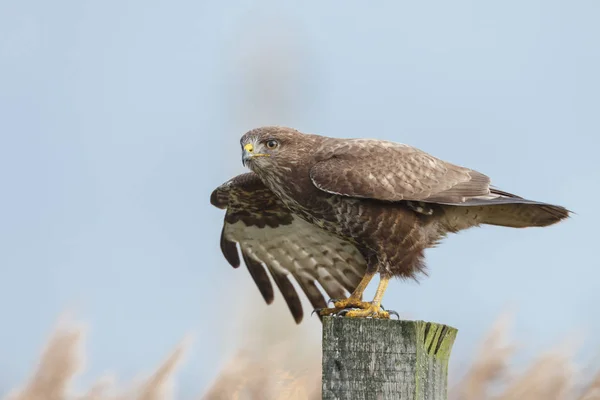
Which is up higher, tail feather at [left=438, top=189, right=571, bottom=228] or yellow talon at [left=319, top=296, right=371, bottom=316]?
tail feather at [left=438, top=189, right=571, bottom=228]

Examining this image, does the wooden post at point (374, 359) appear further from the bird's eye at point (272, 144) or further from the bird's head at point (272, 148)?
the bird's eye at point (272, 144)

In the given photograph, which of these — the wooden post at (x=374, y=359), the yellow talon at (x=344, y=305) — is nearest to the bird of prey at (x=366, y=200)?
the yellow talon at (x=344, y=305)

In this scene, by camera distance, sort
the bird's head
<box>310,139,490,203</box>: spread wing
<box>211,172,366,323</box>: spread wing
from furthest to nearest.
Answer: <box>211,172,366,323</box>: spread wing
the bird's head
<box>310,139,490,203</box>: spread wing

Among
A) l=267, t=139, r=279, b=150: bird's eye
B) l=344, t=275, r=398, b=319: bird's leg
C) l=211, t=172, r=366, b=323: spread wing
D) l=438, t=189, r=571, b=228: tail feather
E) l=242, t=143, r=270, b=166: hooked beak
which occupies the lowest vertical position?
l=211, t=172, r=366, b=323: spread wing

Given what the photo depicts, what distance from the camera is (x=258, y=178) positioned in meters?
5.73

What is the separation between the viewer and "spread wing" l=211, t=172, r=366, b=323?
19.8 ft

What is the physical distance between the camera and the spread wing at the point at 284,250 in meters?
6.04

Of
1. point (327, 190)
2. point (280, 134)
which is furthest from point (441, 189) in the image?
point (280, 134)

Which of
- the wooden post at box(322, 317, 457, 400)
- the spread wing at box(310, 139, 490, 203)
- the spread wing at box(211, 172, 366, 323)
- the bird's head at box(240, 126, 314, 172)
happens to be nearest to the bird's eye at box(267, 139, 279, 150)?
the bird's head at box(240, 126, 314, 172)

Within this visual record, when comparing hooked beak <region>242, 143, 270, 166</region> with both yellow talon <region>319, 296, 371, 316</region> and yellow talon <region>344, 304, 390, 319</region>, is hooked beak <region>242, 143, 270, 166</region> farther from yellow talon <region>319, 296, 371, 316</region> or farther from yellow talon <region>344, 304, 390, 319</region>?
yellow talon <region>344, 304, 390, 319</region>

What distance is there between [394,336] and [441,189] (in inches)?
76.9

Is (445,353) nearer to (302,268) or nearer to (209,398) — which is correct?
(209,398)

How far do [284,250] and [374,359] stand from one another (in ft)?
9.71

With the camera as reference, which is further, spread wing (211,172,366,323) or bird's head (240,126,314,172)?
spread wing (211,172,366,323)
